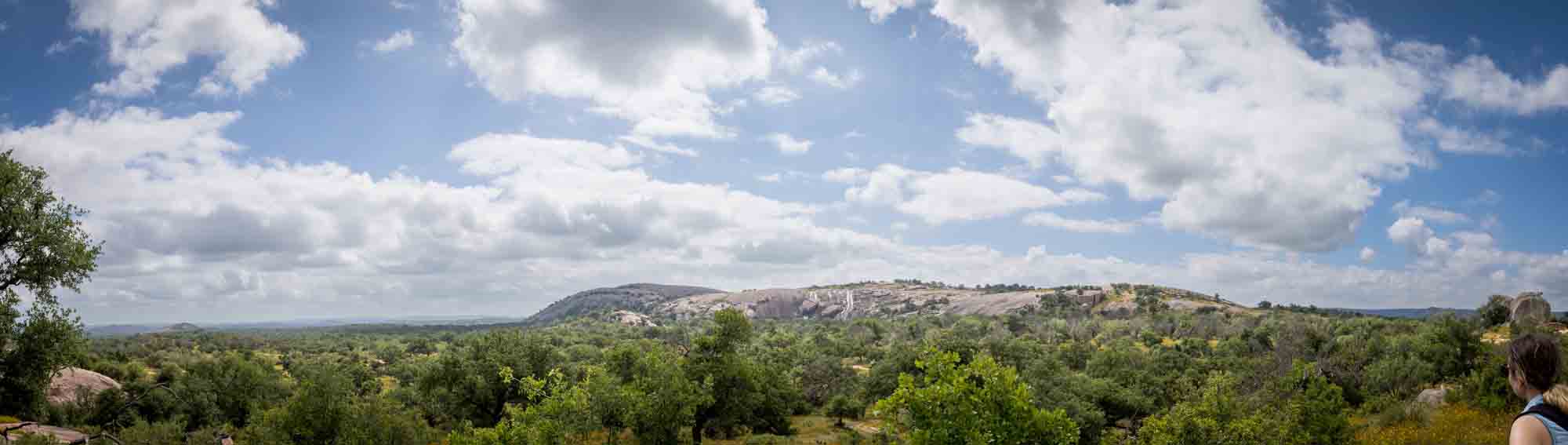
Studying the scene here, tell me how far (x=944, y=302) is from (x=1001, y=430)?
18415 centimetres

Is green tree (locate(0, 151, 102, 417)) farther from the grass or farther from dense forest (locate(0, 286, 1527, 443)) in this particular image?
the grass

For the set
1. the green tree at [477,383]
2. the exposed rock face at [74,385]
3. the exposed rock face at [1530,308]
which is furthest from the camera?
the exposed rock face at [1530,308]

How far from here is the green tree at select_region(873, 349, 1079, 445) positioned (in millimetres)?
10547

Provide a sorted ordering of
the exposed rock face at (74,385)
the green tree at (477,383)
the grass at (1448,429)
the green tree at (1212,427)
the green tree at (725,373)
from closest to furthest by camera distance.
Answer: the green tree at (1212,427)
the grass at (1448,429)
the green tree at (725,373)
the exposed rock face at (74,385)
the green tree at (477,383)

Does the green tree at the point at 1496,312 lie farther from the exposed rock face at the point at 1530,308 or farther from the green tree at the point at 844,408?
the green tree at the point at 844,408

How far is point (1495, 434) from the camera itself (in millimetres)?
25656

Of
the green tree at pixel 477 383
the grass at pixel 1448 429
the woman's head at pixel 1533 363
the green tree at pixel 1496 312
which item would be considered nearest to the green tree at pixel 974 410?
the woman's head at pixel 1533 363

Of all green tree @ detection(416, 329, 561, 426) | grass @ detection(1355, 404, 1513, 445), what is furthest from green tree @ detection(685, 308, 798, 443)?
grass @ detection(1355, 404, 1513, 445)

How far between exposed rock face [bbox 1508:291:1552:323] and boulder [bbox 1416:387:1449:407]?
34.3 metres

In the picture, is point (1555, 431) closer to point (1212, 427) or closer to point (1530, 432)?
point (1530, 432)

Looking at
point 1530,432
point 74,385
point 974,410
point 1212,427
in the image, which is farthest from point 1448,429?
point 74,385

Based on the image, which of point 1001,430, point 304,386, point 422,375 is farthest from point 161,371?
point 1001,430

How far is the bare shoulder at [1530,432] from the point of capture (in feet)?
14.8

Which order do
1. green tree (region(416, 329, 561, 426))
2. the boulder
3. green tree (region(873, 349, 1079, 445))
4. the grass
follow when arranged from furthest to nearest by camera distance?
green tree (region(416, 329, 561, 426)), the boulder, the grass, green tree (region(873, 349, 1079, 445))
